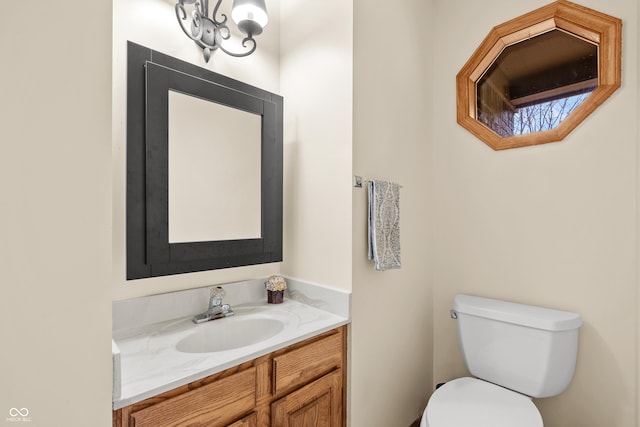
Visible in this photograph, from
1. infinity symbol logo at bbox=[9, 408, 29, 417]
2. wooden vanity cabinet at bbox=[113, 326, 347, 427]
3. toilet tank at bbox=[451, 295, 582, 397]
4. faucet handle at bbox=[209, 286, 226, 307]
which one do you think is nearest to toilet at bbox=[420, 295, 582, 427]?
toilet tank at bbox=[451, 295, 582, 397]

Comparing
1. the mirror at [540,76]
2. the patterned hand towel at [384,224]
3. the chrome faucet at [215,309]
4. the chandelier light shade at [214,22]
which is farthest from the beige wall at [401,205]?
the chrome faucet at [215,309]

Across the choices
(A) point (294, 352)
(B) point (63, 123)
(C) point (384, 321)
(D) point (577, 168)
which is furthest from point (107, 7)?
(D) point (577, 168)

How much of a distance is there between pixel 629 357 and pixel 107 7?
2.11 meters

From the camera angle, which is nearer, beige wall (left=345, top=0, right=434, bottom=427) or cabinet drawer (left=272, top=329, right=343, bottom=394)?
cabinet drawer (left=272, top=329, right=343, bottom=394)

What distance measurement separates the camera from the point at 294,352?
1.08 meters

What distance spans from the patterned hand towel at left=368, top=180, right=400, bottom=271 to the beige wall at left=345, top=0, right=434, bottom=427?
5 cm

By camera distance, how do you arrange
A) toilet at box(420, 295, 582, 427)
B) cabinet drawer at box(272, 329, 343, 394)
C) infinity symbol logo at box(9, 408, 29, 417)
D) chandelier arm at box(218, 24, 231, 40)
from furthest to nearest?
1. chandelier arm at box(218, 24, 231, 40)
2. toilet at box(420, 295, 582, 427)
3. cabinet drawer at box(272, 329, 343, 394)
4. infinity symbol logo at box(9, 408, 29, 417)

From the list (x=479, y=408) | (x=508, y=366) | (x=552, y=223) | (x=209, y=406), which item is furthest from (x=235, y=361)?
(x=552, y=223)

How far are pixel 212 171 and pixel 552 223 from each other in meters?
1.59

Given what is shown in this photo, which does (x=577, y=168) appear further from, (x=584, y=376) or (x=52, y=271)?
(x=52, y=271)

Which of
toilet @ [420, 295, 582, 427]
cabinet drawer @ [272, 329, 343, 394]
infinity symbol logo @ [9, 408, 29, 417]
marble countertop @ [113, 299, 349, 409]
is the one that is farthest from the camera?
toilet @ [420, 295, 582, 427]

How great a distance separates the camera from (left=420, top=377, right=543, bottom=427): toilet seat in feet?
3.64

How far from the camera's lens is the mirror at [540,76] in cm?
135

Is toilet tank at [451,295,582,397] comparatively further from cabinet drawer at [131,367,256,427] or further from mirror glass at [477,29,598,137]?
cabinet drawer at [131,367,256,427]
